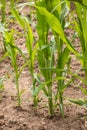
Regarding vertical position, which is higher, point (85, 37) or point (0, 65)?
point (85, 37)

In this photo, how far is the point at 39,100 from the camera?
2113mm

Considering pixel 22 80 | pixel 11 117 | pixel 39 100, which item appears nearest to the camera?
pixel 11 117

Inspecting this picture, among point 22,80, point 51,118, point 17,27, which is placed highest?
point 17,27

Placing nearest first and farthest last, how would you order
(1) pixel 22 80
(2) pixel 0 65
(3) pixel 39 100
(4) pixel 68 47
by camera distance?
(4) pixel 68 47 → (3) pixel 39 100 → (1) pixel 22 80 → (2) pixel 0 65

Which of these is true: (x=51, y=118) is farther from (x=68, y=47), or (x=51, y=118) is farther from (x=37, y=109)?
(x=68, y=47)

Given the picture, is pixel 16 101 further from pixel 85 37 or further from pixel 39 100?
pixel 85 37

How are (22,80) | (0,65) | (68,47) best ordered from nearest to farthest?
(68,47)
(22,80)
(0,65)

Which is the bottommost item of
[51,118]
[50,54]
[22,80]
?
[51,118]

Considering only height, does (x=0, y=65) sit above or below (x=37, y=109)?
above

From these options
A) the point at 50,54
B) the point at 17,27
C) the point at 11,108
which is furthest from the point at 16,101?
the point at 17,27

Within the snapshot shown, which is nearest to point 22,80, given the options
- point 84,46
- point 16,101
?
point 16,101

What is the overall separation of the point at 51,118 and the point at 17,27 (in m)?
1.42

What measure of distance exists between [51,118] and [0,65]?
0.80 meters

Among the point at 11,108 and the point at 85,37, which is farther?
the point at 11,108
